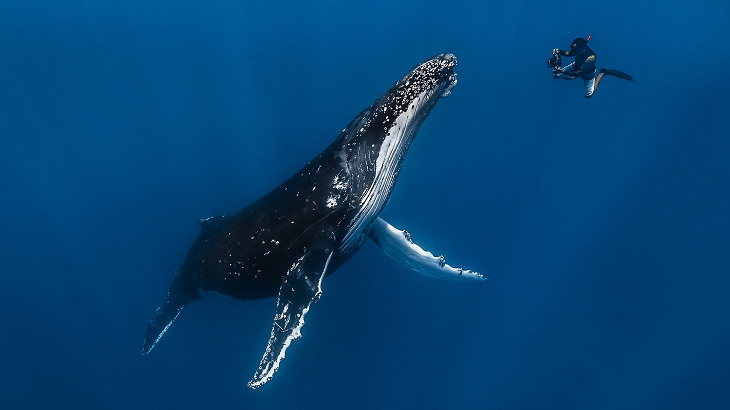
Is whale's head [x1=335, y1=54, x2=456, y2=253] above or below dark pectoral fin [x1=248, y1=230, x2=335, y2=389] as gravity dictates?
above

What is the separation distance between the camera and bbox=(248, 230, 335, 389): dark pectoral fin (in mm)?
5379

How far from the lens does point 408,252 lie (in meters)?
7.81

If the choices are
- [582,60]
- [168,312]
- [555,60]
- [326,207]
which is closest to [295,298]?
[326,207]

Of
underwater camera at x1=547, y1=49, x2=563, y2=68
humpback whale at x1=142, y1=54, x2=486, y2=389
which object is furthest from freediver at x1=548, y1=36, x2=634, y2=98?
humpback whale at x1=142, y1=54, x2=486, y2=389

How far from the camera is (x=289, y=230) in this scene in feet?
20.3

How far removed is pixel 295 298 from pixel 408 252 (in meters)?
2.67

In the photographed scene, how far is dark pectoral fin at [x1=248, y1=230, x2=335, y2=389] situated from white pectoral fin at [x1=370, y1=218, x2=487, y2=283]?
62.9 inches

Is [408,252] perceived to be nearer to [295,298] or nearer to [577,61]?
[295,298]

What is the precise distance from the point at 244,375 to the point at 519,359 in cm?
729

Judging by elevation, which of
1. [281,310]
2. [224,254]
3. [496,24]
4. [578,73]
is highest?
[496,24]

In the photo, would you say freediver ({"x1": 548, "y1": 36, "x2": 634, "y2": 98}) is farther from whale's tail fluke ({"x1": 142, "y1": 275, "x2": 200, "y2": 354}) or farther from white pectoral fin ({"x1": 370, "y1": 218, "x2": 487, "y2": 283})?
whale's tail fluke ({"x1": 142, "y1": 275, "x2": 200, "y2": 354})

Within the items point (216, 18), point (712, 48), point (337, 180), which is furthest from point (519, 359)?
point (216, 18)

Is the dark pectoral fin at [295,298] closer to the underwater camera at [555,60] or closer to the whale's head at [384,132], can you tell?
the whale's head at [384,132]

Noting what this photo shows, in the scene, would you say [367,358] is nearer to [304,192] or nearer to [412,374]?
[412,374]
